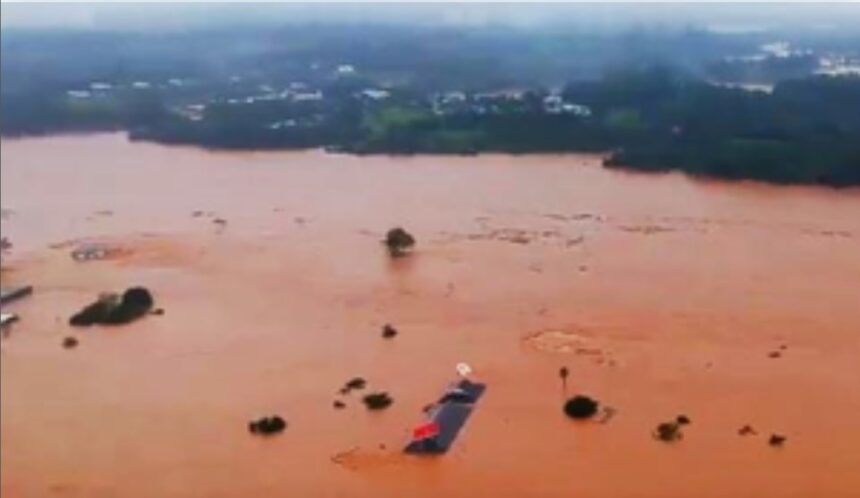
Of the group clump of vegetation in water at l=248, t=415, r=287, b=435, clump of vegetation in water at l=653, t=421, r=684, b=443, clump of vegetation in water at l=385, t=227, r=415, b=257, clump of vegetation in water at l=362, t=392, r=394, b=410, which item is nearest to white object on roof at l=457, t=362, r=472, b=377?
clump of vegetation in water at l=362, t=392, r=394, b=410

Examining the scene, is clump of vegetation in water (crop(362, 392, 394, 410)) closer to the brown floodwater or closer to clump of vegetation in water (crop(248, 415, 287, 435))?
the brown floodwater

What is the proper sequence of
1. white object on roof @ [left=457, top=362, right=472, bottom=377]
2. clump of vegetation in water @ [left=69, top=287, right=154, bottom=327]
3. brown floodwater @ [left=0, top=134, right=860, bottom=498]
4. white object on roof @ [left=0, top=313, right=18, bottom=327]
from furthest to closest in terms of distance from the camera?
white object on roof @ [left=457, top=362, right=472, bottom=377]
clump of vegetation in water @ [left=69, top=287, right=154, bottom=327]
brown floodwater @ [left=0, top=134, right=860, bottom=498]
white object on roof @ [left=0, top=313, right=18, bottom=327]

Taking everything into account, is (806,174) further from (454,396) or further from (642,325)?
(454,396)

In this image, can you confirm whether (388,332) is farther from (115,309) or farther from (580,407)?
(115,309)

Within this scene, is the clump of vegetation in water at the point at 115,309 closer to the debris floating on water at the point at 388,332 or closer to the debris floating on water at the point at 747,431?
the debris floating on water at the point at 388,332

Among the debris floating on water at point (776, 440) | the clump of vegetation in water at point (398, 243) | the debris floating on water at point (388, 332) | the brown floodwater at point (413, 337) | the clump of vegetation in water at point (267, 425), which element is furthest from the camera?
the clump of vegetation in water at point (398, 243)

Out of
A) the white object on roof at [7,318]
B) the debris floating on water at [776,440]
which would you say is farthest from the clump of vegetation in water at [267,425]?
the debris floating on water at [776,440]

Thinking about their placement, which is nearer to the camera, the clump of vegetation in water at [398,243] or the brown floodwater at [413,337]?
the brown floodwater at [413,337]
